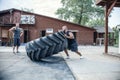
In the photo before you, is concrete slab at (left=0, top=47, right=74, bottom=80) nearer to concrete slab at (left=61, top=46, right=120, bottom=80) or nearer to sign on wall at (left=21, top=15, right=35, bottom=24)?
concrete slab at (left=61, top=46, right=120, bottom=80)

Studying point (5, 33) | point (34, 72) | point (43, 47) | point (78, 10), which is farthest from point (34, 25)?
point (34, 72)

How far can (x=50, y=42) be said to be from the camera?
6969mm

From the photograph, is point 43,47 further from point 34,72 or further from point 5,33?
point 5,33

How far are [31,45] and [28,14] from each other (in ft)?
62.3

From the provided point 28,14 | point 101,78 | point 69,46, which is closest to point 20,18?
point 28,14

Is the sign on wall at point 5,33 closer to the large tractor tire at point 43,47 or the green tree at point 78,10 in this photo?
the green tree at point 78,10

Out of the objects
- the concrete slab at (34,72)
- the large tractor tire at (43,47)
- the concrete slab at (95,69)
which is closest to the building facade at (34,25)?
the large tractor tire at (43,47)

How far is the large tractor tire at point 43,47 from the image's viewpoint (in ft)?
22.2

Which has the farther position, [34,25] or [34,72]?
[34,25]

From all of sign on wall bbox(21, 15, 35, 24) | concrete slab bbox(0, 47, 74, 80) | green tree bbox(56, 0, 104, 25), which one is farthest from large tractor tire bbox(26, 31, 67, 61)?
sign on wall bbox(21, 15, 35, 24)

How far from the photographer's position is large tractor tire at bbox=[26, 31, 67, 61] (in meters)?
6.76

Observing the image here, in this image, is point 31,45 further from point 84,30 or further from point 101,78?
point 84,30

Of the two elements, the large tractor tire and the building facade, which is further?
the building facade

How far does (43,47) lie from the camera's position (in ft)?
22.2
